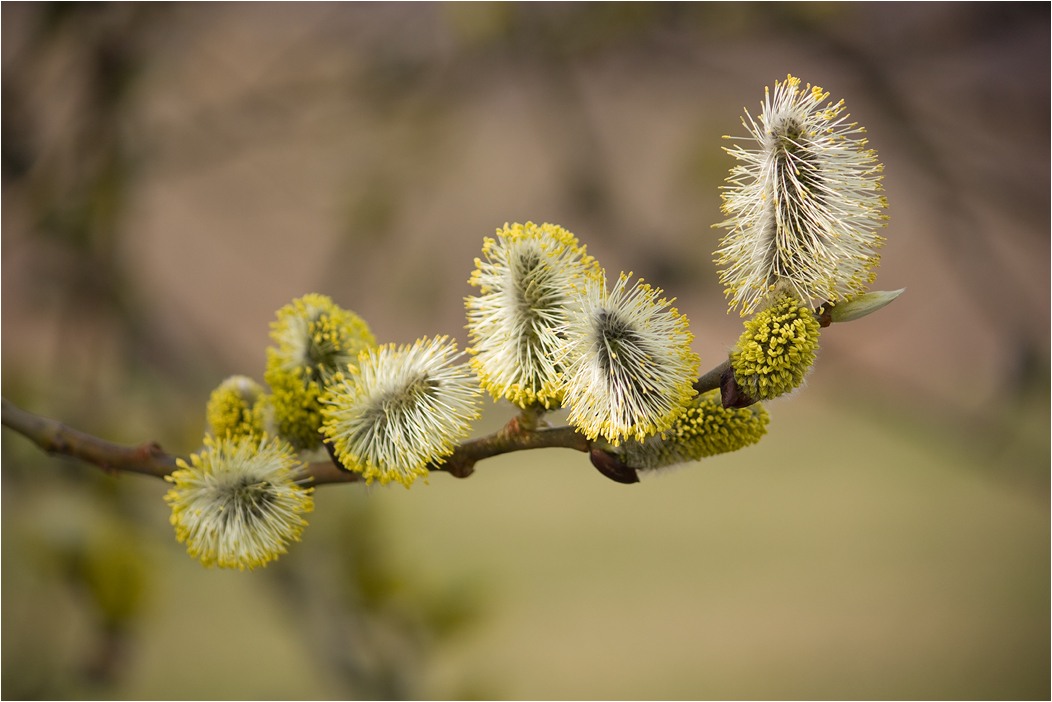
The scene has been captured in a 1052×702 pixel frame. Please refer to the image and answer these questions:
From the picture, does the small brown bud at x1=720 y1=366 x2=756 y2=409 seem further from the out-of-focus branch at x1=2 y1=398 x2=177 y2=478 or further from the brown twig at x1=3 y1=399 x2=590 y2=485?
the out-of-focus branch at x1=2 y1=398 x2=177 y2=478

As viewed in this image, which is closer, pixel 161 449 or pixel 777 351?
pixel 777 351

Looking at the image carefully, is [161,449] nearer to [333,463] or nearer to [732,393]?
[333,463]

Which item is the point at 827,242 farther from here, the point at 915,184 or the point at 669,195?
the point at 915,184

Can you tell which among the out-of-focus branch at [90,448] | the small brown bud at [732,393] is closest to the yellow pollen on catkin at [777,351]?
the small brown bud at [732,393]

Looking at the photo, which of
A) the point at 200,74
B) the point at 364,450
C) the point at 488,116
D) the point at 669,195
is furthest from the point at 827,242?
the point at 488,116

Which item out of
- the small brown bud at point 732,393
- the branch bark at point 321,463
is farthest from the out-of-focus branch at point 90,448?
the small brown bud at point 732,393

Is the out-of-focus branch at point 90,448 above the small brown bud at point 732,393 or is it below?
below

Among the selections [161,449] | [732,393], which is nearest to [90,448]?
[161,449]

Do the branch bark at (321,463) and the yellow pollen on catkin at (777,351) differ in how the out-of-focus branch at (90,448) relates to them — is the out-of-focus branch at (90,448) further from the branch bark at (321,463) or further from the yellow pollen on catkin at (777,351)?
the yellow pollen on catkin at (777,351)

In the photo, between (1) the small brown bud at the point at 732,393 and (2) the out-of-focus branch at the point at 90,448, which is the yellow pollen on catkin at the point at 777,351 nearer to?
(1) the small brown bud at the point at 732,393

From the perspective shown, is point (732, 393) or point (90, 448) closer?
point (732, 393)

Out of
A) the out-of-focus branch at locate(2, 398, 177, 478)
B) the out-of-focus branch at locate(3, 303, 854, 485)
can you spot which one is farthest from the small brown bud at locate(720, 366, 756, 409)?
the out-of-focus branch at locate(2, 398, 177, 478)

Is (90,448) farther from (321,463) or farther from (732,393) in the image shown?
(732,393)

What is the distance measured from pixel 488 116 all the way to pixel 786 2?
3.46 ft
